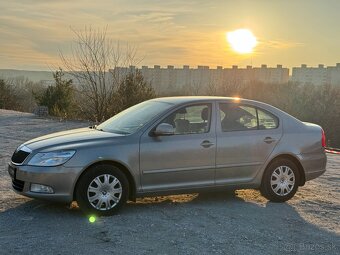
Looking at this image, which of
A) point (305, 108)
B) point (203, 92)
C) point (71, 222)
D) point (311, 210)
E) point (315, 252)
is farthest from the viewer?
point (305, 108)

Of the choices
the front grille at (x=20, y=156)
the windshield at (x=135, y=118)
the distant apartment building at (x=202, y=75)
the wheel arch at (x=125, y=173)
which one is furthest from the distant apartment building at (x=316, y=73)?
the front grille at (x=20, y=156)

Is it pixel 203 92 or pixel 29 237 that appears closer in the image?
pixel 29 237

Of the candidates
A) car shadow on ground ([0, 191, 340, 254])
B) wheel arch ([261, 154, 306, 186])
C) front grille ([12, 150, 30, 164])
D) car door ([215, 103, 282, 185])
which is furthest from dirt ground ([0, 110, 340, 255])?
front grille ([12, 150, 30, 164])

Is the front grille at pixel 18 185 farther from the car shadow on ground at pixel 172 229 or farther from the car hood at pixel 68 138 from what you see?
the car hood at pixel 68 138

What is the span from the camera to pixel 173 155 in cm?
612

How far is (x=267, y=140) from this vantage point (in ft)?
22.1

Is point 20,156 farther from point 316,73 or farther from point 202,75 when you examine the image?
point 316,73

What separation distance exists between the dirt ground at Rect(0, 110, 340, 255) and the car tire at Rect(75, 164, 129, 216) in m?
0.15

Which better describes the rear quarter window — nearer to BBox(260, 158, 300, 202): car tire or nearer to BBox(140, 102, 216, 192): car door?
BBox(260, 158, 300, 202): car tire

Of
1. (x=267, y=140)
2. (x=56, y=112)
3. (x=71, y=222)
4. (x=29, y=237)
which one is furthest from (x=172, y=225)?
→ (x=56, y=112)

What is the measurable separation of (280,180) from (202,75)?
4005 centimetres

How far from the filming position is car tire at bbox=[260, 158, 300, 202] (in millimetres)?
6812

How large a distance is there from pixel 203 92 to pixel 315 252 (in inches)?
1174

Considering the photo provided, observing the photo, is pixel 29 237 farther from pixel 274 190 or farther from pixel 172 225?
pixel 274 190
